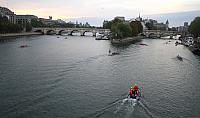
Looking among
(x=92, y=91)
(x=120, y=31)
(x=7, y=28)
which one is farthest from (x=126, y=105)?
(x=7, y=28)

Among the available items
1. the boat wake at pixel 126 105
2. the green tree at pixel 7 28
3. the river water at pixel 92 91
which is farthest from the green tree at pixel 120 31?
the boat wake at pixel 126 105

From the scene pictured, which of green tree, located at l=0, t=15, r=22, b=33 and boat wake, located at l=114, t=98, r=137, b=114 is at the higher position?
green tree, located at l=0, t=15, r=22, b=33

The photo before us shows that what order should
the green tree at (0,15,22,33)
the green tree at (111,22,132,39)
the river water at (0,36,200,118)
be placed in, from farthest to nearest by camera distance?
1. the green tree at (0,15,22,33)
2. the green tree at (111,22,132,39)
3. the river water at (0,36,200,118)

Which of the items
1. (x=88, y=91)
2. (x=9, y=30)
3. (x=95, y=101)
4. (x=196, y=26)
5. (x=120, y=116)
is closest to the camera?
(x=120, y=116)

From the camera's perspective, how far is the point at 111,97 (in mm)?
27578

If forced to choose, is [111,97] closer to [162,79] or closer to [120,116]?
[120,116]

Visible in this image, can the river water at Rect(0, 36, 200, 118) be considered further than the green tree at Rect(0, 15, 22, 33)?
No

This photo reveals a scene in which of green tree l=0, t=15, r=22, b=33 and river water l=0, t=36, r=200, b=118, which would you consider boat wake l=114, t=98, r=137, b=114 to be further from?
green tree l=0, t=15, r=22, b=33

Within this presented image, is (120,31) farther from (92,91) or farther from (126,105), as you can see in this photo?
(126,105)

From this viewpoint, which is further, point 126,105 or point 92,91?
point 92,91

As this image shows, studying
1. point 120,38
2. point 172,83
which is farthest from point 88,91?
point 120,38

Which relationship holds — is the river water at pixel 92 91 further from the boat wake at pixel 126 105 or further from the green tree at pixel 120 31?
the green tree at pixel 120 31

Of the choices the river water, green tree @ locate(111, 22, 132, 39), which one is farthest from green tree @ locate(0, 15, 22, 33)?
the river water

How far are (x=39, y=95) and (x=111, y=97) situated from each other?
768 centimetres
